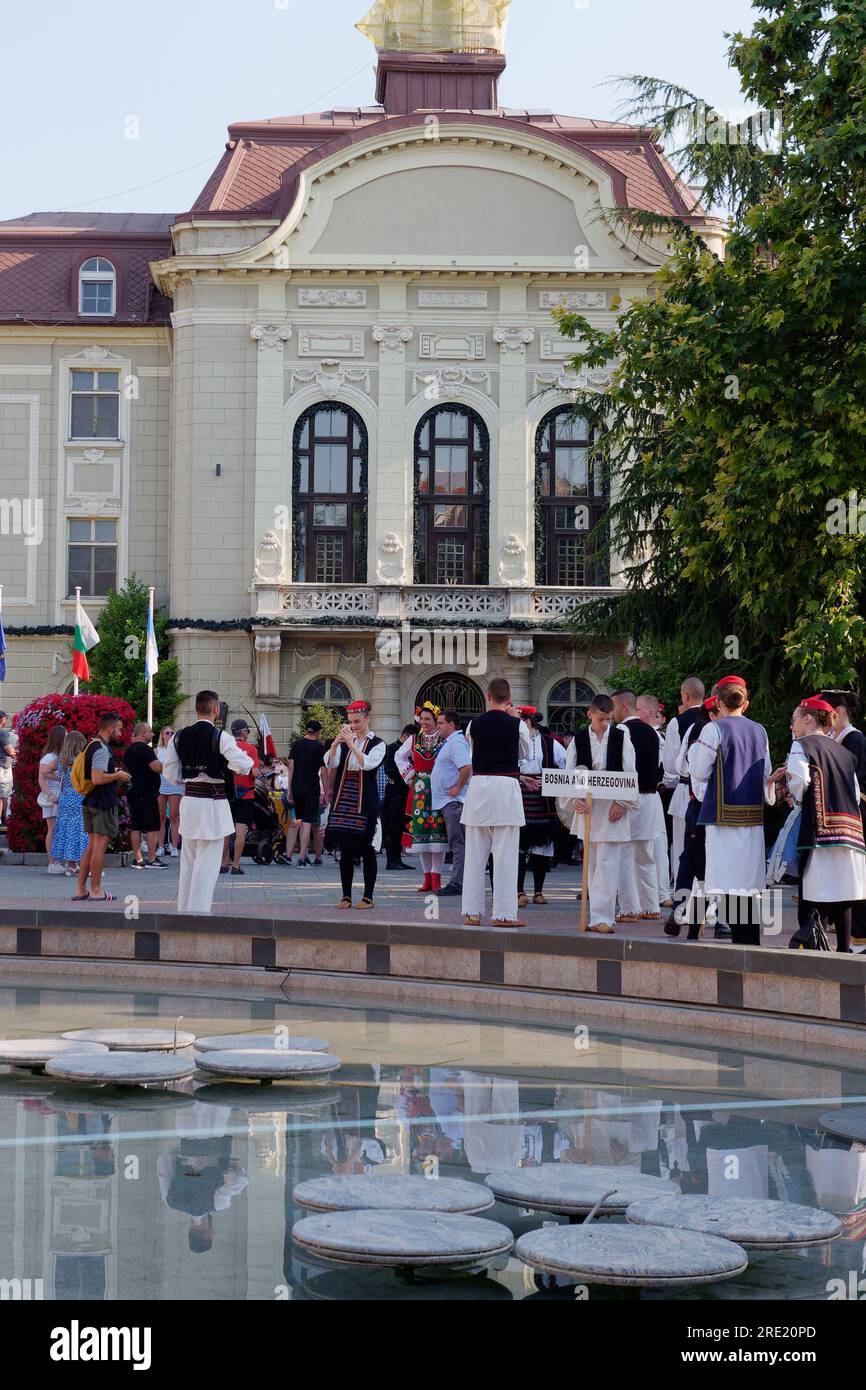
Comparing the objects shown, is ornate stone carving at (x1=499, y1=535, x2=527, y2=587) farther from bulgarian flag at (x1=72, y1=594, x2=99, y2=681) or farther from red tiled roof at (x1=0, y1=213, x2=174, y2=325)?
bulgarian flag at (x1=72, y1=594, x2=99, y2=681)

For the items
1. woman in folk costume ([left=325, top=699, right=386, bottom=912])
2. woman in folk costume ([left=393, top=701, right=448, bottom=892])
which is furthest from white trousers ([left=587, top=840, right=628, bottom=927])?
woman in folk costume ([left=393, top=701, right=448, bottom=892])

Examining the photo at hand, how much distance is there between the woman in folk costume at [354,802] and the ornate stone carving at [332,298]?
84.8 ft

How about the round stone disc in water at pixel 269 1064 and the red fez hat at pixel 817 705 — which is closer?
the round stone disc in water at pixel 269 1064

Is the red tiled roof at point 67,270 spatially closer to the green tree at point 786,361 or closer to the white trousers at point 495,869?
the green tree at point 786,361

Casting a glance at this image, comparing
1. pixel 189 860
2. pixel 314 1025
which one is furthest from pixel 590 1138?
pixel 189 860

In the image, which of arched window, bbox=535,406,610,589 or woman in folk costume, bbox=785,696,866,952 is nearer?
woman in folk costume, bbox=785,696,866,952

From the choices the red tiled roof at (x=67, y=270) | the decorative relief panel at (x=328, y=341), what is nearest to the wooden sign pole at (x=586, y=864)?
the decorative relief panel at (x=328, y=341)

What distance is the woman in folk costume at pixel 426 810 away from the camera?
56.7 feet

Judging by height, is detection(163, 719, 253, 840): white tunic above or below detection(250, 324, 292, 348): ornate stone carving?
below

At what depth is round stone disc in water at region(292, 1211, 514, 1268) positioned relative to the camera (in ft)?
16.8

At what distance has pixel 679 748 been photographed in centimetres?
1452

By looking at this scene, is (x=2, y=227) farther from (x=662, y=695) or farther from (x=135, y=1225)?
(x=135, y=1225)

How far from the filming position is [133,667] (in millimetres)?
39938

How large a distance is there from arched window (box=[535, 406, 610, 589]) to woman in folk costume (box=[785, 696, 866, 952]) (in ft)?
95.6
